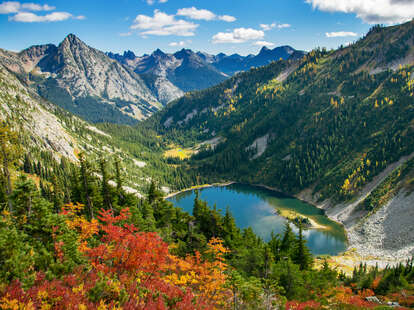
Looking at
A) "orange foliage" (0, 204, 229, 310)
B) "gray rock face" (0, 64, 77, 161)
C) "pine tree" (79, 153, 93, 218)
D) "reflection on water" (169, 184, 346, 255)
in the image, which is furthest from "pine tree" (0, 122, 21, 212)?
"gray rock face" (0, 64, 77, 161)

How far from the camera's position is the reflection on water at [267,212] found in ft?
368

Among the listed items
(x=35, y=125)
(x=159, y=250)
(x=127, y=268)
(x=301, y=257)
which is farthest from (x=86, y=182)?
(x=35, y=125)

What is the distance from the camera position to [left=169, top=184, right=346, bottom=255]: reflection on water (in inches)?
4414

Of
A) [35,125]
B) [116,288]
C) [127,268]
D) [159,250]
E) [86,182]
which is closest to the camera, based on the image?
[116,288]

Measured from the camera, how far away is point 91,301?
→ 47.2 feet

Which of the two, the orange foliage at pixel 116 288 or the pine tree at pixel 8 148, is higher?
the pine tree at pixel 8 148

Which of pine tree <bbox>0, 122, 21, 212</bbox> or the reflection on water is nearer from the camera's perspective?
pine tree <bbox>0, 122, 21, 212</bbox>

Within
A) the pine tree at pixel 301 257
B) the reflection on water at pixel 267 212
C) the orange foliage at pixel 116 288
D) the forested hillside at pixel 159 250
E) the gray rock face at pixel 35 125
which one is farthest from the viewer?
the gray rock face at pixel 35 125

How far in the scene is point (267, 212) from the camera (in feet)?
495

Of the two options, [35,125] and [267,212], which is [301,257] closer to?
[267,212]

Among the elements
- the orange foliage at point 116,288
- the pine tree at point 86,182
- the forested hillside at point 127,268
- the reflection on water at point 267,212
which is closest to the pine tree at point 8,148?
the forested hillside at point 127,268

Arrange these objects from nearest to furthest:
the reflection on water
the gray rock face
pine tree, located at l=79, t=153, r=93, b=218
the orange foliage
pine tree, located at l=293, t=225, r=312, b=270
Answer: the orange foliage, pine tree, located at l=79, t=153, r=93, b=218, pine tree, located at l=293, t=225, r=312, b=270, the reflection on water, the gray rock face

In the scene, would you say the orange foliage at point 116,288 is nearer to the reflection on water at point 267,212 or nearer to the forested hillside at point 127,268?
the forested hillside at point 127,268

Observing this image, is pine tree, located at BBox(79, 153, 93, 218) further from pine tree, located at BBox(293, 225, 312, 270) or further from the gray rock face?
the gray rock face
